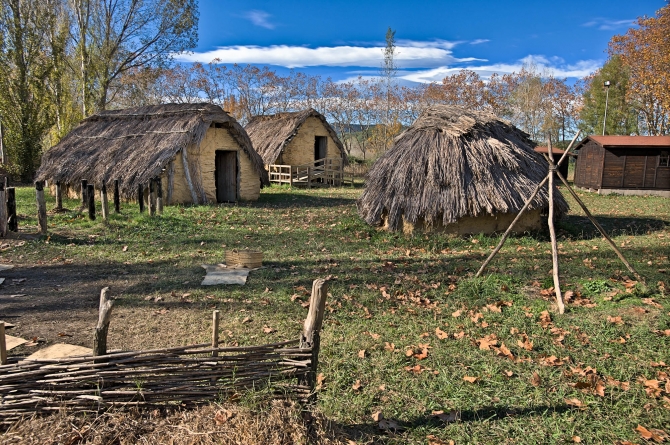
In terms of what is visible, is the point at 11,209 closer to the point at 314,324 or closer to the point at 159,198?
the point at 159,198

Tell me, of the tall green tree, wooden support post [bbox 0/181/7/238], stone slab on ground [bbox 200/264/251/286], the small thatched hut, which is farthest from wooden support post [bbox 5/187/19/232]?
the tall green tree

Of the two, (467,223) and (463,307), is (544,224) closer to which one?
(467,223)

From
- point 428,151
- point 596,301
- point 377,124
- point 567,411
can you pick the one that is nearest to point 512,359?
point 567,411

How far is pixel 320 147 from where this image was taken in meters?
27.6

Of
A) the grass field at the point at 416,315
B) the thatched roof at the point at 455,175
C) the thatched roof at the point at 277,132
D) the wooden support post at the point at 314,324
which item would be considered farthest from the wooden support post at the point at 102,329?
the thatched roof at the point at 277,132

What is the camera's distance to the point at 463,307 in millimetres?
6461

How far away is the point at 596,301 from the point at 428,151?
5.90 meters

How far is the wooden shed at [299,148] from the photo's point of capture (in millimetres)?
24984

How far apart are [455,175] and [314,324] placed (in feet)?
26.3

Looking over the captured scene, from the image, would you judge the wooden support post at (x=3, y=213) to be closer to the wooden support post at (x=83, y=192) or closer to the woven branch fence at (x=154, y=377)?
the wooden support post at (x=83, y=192)

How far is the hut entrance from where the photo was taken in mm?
17734

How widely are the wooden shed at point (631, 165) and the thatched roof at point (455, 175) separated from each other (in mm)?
12696

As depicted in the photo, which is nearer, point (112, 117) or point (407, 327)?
point (407, 327)

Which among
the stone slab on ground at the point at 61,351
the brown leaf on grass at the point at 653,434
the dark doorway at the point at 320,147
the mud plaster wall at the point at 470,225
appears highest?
the dark doorway at the point at 320,147
